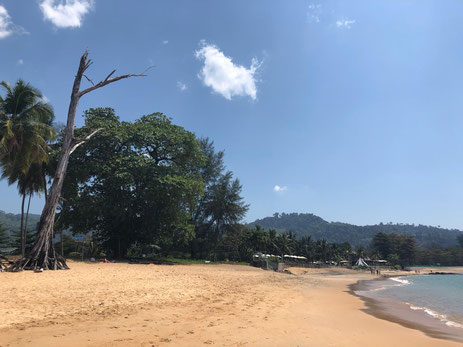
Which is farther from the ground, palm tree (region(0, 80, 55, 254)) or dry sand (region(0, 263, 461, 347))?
palm tree (region(0, 80, 55, 254))

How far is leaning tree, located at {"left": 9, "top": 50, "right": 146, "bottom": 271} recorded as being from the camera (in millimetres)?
15344

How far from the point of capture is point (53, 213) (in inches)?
670

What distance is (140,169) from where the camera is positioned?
24797 millimetres

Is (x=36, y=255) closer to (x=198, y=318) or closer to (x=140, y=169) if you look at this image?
(x=140, y=169)

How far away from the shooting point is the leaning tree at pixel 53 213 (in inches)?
604

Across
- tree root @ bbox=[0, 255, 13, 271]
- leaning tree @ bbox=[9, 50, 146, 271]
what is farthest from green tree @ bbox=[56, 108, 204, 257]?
tree root @ bbox=[0, 255, 13, 271]

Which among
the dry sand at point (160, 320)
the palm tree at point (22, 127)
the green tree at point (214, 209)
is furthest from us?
the green tree at point (214, 209)

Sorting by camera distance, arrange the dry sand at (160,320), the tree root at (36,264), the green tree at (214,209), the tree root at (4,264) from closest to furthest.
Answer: the dry sand at (160,320) < the tree root at (4,264) < the tree root at (36,264) < the green tree at (214,209)

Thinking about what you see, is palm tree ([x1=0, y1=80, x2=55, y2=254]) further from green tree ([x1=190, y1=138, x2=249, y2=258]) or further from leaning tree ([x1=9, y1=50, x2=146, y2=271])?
green tree ([x1=190, y1=138, x2=249, y2=258])

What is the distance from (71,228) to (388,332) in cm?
2607

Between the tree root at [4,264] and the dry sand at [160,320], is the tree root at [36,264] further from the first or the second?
the dry sand at [160,320]

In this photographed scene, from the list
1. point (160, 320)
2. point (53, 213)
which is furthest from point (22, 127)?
point (160, 320)

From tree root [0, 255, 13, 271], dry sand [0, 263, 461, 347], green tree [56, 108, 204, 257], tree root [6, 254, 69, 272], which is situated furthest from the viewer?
green tree [56, 108, 204, 257]

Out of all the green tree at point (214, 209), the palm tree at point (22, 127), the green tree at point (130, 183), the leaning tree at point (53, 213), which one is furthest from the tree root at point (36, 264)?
the green tree at point (214, 209)
